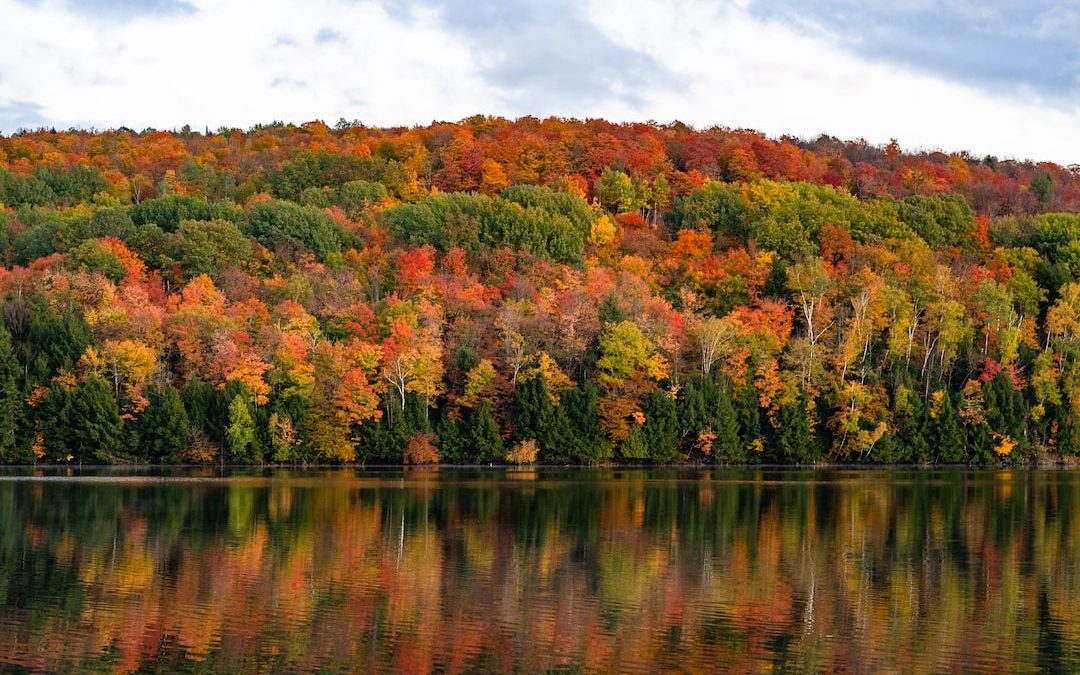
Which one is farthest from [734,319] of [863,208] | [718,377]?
[863,208]

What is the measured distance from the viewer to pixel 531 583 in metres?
37.3

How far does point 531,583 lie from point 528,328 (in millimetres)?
63932

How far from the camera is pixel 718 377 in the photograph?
100 metres

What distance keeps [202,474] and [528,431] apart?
23.2 meters

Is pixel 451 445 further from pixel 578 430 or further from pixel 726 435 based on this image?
pixel 726 435

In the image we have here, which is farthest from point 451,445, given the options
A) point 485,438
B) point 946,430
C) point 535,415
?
point 946,430

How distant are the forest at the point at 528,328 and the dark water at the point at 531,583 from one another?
29.0 m

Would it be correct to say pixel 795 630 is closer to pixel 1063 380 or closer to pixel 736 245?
pixel 1063 380

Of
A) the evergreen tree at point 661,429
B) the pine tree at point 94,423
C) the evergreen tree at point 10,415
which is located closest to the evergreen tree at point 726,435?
→ the evergreen tree at point 661,429

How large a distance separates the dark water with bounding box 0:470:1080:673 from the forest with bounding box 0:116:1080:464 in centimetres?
2904

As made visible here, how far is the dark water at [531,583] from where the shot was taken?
28.9 m

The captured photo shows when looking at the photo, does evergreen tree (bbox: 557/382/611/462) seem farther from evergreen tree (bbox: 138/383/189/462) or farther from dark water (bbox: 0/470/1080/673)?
dark water (bbox: 0/470/1080/673)

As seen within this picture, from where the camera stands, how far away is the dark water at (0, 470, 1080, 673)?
94.9ft

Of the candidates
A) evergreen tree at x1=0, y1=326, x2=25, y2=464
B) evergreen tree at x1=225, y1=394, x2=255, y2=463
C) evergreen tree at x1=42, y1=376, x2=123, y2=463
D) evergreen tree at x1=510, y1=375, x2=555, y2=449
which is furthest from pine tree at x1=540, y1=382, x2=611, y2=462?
evergreen tree at x1=0, y1=326, x2=25, y2=464
